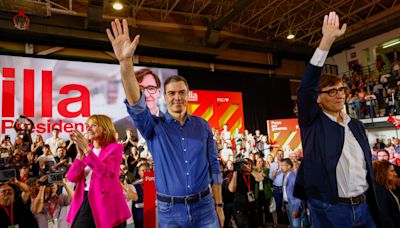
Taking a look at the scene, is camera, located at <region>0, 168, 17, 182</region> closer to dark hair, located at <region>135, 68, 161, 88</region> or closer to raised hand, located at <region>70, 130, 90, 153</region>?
raised hand, located at <region>70, 130, 90, 153</region>

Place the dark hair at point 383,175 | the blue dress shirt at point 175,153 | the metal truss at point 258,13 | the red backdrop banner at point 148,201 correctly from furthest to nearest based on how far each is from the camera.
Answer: the metal truss at point 258,13, the red backdrop banner at point 148,201, the dark hair at point 383,175, the blue dress shirt at point 175,153

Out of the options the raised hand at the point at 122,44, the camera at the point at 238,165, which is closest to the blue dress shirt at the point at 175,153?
the raised hand at the point at 122,44

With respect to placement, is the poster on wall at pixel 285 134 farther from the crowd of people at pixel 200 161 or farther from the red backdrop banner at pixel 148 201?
the crowd of people at pixel 200 161

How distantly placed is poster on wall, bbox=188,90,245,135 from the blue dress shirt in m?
9.25

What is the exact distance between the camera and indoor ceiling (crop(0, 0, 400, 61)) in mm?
11438

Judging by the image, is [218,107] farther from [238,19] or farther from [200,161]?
[200,161]

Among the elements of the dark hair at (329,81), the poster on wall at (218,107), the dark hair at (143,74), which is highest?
the dark hair at (143,74)

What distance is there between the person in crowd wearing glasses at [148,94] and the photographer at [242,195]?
14.3ft

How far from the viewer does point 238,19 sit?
14.3m

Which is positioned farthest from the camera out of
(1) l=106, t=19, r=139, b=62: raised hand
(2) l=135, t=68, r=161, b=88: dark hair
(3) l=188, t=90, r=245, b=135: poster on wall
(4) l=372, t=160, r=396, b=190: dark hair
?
(3) l=188, t=90, r=245, b=135: poster on wall

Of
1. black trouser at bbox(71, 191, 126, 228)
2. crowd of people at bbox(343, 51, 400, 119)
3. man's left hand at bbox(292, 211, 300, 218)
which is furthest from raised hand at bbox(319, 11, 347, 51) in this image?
crowd of people at bbox(343, 51, 400, 119)

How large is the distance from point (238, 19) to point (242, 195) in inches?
405

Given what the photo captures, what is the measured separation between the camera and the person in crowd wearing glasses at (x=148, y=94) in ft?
32.2

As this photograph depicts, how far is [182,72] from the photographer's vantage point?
A: 38.9ft
